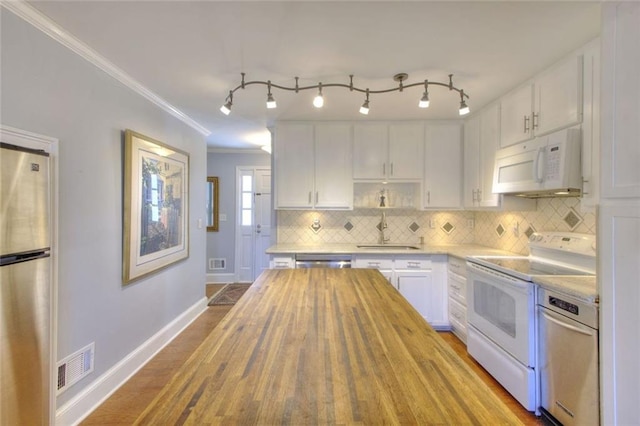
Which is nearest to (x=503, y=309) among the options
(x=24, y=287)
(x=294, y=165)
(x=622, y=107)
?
(x=622, y=107)

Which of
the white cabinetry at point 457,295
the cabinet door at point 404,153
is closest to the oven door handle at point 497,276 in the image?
the white cabinetry at point 457,295

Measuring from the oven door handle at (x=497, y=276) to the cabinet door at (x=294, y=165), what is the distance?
180 centimetres

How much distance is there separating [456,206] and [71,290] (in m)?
3.57

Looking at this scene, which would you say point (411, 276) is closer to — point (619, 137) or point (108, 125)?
point (619, 137)

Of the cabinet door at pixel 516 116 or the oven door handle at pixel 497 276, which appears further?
the cabinet door at pixel 516 116

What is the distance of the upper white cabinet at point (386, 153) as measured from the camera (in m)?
3.31

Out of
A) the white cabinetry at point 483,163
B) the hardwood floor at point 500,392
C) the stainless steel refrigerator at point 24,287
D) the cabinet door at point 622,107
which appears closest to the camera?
the cabinet door at point 622,107

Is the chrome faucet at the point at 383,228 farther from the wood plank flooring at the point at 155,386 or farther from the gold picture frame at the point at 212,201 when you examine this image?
the gold picture frame at the point at 212,201

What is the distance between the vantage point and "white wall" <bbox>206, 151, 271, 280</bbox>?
198 inches

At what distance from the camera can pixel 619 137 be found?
49.2 inches

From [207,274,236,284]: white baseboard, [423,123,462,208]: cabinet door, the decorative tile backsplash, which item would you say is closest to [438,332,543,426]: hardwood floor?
the decorative tile backsplash

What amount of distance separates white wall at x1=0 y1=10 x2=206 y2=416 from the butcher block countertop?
1.29 meters

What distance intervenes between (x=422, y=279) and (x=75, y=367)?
2.96m

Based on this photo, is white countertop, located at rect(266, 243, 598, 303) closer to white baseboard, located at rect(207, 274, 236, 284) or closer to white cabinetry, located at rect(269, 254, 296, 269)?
white cabinetry, located at rect(269, 254, 296, 269)
